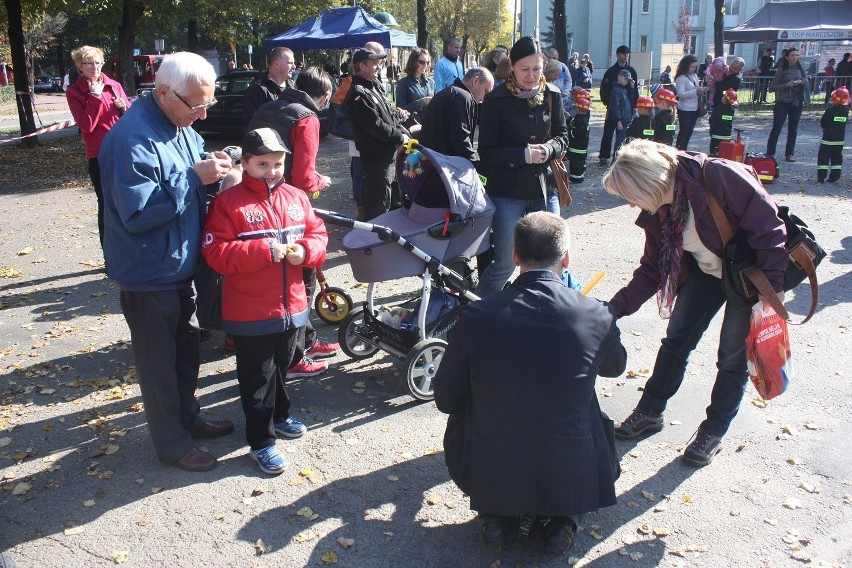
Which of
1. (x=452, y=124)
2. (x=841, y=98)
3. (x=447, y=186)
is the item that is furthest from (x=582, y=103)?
(x=447, y=186)

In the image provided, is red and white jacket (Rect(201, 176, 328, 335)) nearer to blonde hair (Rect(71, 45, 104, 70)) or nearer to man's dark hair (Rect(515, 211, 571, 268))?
man's dark hair (Rect(515, 211, 571, 268))

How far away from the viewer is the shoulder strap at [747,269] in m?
3.52

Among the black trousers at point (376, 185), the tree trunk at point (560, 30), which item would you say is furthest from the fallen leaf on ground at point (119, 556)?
the tree trunk at point (560, 30)

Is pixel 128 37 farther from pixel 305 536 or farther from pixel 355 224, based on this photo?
pixel 305 536

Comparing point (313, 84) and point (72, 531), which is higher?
point (313, 84)

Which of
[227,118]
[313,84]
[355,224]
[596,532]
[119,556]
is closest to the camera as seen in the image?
[119,556]

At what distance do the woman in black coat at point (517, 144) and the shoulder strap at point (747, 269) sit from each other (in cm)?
174

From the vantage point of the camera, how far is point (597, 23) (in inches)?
2478

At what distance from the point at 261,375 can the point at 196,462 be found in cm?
64

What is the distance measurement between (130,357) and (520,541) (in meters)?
3.52

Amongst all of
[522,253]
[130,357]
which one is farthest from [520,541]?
[130,357]

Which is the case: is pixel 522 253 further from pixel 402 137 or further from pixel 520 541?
pixel 402 137

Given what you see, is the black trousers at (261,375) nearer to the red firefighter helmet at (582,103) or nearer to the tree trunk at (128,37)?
the red firefighter helmet at (582,103)

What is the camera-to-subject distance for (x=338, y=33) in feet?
63.9
